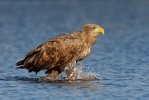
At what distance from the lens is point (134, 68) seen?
1570 cm

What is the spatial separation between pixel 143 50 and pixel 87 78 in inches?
246

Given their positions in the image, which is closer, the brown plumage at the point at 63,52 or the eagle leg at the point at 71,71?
the brown plumage at the point at 63,52

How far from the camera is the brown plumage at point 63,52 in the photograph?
1348cm

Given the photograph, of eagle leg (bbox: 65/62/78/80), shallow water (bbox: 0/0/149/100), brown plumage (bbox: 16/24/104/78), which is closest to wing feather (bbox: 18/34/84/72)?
brown plumage (bbox: 16/24/104/78)

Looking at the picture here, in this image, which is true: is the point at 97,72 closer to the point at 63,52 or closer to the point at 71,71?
the point at 71,71

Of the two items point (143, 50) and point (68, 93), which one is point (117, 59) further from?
point (68, 93)

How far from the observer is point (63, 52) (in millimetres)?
13523

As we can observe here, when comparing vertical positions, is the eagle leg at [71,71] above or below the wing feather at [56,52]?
below

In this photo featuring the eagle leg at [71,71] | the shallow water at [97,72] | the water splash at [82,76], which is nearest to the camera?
the shallow water at [97,72]

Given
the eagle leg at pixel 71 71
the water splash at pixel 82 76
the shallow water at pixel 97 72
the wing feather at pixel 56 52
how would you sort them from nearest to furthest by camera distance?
the shallow water at pixel 97 72 < the wing feather at pixel 56 52 < the eagle leg at pixel 71 71 < the water splash at pixel 82 76

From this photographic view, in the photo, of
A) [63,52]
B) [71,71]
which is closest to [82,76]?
[71,71]

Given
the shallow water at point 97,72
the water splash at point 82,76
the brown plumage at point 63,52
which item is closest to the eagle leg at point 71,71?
the brown plumage at point 63,52

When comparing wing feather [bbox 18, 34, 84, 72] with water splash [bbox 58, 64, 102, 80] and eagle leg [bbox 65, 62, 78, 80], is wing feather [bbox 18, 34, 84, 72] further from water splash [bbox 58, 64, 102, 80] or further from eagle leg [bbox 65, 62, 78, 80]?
water splash [bbox 58, 64, 102, 80]

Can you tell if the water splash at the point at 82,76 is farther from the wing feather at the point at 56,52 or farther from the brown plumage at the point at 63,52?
the wing feather at the point at 56,52
